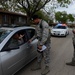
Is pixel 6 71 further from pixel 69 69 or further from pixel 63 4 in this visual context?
pixel 63 4

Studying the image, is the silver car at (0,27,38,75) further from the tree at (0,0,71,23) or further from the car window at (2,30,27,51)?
the tree at (0,0,71,23)

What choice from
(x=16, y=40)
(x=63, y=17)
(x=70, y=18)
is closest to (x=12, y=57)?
(x=16, y=40)

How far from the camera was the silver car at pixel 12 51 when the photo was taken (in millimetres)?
3811

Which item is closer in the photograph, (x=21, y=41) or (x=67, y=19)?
(x=21, y=41)

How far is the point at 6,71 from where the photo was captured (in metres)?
3.84

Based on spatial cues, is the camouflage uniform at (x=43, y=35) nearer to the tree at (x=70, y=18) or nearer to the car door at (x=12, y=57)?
the car door at (x=12, y=57)

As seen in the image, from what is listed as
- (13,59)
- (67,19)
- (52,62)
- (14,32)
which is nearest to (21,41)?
(14,32)

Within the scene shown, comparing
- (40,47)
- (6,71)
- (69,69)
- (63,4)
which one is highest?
(63,4)

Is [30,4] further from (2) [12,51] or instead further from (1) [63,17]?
(1) [63,17]

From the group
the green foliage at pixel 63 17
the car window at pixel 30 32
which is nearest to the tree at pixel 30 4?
the car window at pixel 30 32

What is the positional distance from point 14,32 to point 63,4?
19.9 m

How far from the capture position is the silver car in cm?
381

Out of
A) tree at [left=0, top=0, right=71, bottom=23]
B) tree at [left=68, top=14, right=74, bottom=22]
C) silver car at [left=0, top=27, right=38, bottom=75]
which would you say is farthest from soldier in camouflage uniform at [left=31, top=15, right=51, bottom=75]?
tree at [left=68, top=14, right=74, bottom=22]

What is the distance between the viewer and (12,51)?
13.6 ft
